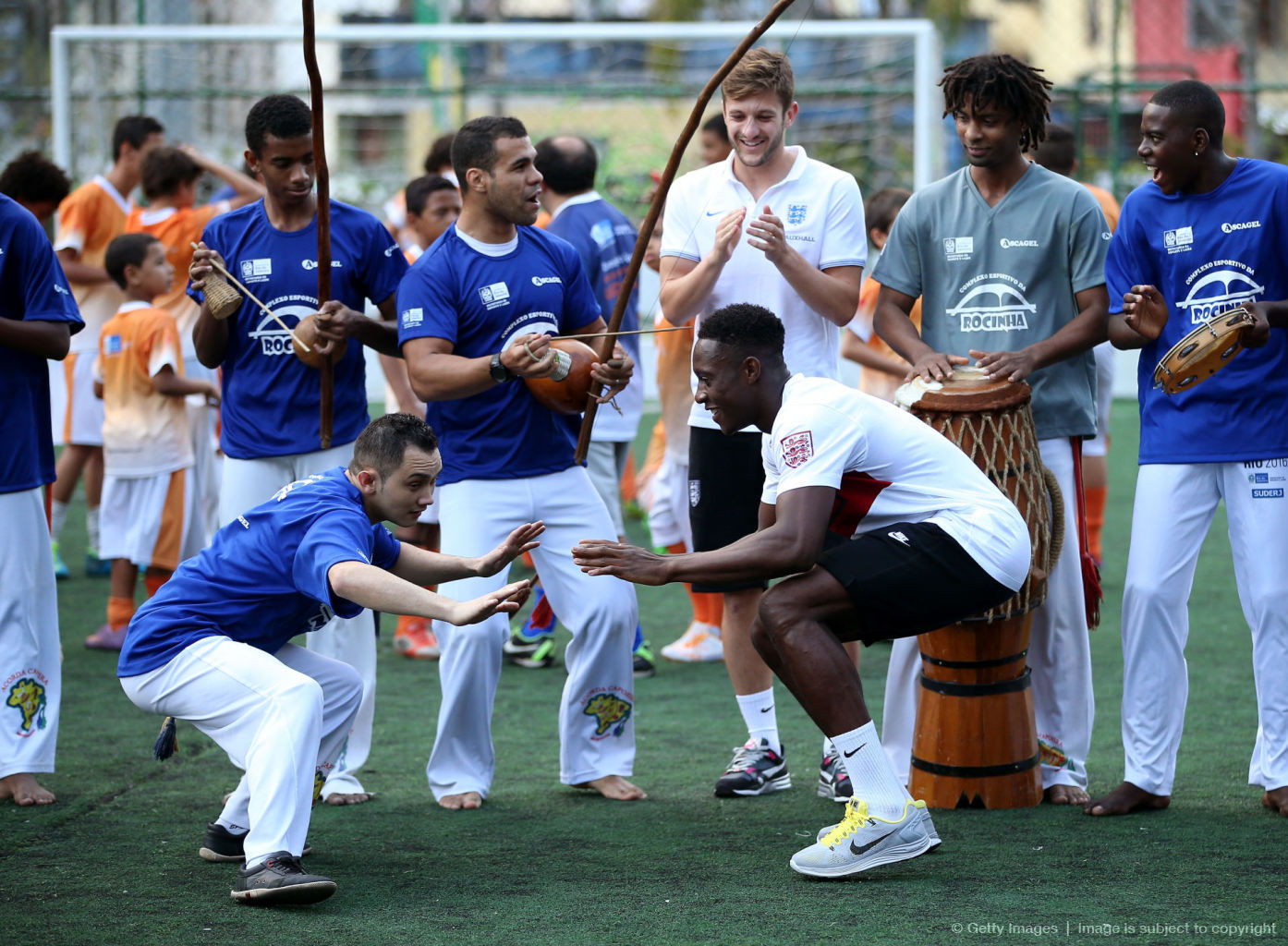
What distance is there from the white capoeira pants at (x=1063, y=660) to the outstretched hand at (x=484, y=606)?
5.52ft

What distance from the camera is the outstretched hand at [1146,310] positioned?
4836 millimetres

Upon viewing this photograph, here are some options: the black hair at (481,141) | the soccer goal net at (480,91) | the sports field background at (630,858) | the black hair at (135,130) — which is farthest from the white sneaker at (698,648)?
the soccer goal net at (480,91)

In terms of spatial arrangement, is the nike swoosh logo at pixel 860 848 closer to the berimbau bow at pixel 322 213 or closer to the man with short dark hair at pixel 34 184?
the berimbau bow at pixel 322 213

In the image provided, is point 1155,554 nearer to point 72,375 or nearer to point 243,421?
point 243,421

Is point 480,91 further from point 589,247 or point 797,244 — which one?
point 797,244

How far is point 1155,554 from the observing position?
4930 mm

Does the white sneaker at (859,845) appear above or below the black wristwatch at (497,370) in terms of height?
below

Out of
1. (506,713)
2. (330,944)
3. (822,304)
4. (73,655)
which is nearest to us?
(330,944)

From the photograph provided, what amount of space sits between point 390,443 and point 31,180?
10.9 ft

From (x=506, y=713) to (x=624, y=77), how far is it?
878 cm

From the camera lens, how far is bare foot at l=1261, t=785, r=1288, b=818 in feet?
16.0

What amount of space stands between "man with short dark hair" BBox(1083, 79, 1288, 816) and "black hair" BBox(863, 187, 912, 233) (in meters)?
2.80

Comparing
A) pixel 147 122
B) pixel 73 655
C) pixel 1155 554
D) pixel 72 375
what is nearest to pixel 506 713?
pixel 73 655

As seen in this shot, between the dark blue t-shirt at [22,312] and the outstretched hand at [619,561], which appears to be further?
the dark blue t-shirt at [22,312]
